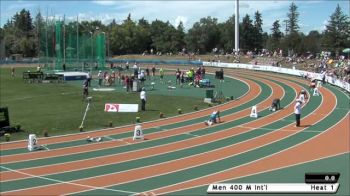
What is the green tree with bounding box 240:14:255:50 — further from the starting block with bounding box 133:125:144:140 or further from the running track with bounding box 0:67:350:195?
the starting block with bounding box 133:125:144:140

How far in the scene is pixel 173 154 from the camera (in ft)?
66.5

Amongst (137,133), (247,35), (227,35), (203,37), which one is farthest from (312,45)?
(137,133)

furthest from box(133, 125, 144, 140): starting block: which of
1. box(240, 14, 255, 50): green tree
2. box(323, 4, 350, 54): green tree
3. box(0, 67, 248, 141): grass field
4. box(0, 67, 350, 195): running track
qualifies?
box(240, 14, 255, 50): green tree

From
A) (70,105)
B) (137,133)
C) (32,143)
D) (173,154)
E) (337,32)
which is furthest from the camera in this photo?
(337,32)

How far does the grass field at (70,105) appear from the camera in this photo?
27031 mm

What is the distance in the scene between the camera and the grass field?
27.0 m

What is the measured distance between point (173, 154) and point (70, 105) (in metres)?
15.9

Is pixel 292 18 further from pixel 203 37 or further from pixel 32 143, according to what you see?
pixel 32 143

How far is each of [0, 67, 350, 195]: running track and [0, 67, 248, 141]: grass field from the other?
6.51 ft

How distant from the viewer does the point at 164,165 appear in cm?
1855

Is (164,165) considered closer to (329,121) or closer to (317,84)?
(329,121)

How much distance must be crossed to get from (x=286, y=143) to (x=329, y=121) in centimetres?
657

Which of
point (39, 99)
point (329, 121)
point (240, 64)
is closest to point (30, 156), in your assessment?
point (329, 121)

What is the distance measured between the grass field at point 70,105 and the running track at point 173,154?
1.98 meters
